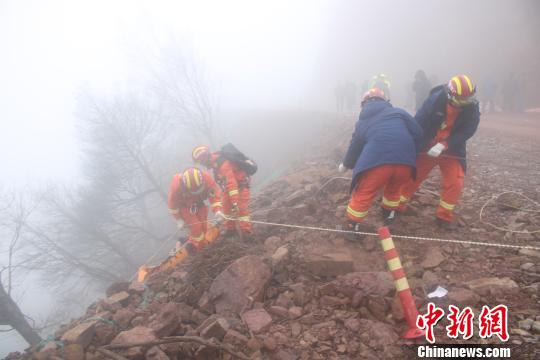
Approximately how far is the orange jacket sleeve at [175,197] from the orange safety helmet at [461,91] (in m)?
4.11

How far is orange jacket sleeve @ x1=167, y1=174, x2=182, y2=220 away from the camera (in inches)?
208

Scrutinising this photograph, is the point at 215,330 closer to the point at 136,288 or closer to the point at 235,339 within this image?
the point at 235,339

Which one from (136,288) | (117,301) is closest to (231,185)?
(136,288)

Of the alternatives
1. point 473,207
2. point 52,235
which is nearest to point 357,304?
point 473,207

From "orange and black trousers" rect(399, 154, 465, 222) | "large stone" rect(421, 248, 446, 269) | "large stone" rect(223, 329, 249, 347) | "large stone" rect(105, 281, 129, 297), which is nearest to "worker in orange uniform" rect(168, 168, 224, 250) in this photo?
"large stone" rect(105, 281, 129, 297)

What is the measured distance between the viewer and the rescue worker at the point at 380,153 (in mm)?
3510

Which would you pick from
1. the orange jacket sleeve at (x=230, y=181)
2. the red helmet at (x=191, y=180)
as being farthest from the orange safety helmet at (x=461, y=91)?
the red helmet at (x=191, y=180)

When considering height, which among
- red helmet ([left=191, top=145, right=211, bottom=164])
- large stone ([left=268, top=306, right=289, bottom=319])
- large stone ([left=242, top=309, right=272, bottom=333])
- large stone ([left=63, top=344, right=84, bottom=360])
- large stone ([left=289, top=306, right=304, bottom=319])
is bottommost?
large stone ([left=289, top=306, right=304, bottom=319])

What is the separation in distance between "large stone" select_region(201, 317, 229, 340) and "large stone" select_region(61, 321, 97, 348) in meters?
1.17

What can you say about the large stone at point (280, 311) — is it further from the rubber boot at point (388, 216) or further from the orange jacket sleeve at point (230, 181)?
the orange jacket sleeve at point (230, 181)

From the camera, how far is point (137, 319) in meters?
3.42

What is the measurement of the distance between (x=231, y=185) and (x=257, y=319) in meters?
2.56

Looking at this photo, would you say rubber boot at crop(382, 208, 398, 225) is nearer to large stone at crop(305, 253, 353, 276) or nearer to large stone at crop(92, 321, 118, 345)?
large stone at crop(305, 253, 353, 276)

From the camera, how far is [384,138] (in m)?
3.56
